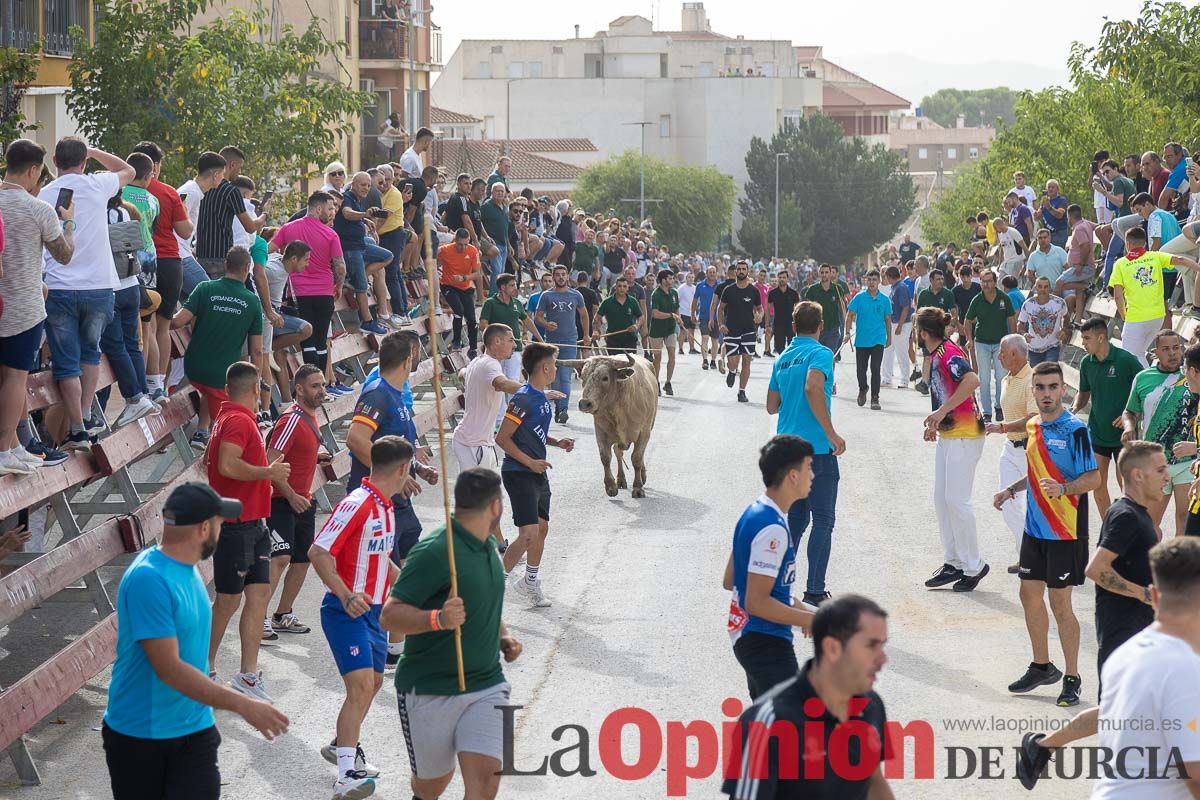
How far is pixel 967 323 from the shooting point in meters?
20.8

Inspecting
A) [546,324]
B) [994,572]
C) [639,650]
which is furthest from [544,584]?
[546,324]

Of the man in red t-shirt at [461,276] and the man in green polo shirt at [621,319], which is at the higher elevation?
the man in red t-shirt at [461,276]

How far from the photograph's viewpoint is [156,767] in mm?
6082

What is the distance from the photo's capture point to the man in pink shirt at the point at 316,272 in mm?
16297

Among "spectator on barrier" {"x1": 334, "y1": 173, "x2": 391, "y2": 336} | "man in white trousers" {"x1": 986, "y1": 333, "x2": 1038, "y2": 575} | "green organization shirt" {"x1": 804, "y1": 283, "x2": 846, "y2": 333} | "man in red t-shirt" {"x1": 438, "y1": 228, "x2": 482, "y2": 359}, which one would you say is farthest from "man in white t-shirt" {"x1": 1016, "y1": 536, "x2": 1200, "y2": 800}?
"green organization shirt" {"x1": 804, "y1": 283, "x2": 846, "y2": 333}

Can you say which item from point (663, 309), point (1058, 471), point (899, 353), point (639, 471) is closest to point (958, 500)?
point (1058, 471)

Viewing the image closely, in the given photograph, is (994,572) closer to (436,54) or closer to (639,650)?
(639,650)

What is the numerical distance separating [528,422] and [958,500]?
349cm

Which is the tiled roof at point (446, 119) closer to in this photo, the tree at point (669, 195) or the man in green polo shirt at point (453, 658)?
the tree at point (669, 195)

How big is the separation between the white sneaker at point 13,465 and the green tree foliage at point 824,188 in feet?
332

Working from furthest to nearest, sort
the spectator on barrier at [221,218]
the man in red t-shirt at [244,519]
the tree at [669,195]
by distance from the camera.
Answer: the tree at [669,195] < the spectator on barrier at [221,218] < the man in red t-shirt at [244,519]

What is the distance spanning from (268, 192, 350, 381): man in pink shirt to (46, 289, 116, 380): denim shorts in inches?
189

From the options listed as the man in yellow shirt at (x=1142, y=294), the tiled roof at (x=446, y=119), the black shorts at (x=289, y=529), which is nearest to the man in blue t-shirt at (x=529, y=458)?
the black shorts at (x=289, y=529)

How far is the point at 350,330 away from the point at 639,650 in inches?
369
